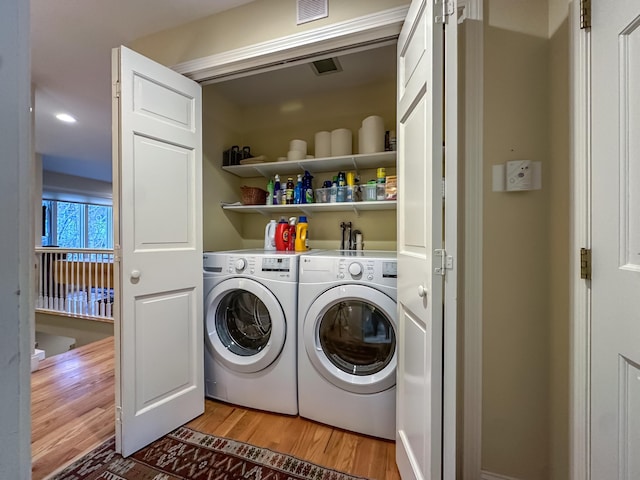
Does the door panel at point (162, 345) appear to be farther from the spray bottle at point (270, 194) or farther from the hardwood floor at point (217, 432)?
the spray bottle at point (270, 194)

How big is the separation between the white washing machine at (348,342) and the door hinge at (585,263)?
70 cm

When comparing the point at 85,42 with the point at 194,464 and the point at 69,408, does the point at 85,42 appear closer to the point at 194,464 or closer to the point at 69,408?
the point at 69,408

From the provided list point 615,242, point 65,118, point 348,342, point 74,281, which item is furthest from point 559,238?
point 74,281

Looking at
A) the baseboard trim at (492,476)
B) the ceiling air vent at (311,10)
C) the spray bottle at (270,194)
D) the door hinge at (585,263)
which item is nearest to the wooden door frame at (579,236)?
the door hinge at (585,263)

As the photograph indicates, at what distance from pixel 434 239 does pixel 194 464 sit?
1485 mm

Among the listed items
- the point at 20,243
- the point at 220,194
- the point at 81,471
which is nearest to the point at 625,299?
the point at 20,243

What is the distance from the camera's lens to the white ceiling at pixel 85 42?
61.1 inches

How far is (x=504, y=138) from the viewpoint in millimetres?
1124

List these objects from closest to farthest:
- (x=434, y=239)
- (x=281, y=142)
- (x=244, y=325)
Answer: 1. (x=434, y=239)
2. (x=244, y=325)
3. (x=281, y=142)

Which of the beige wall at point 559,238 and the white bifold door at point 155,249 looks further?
the white bifold door at point 155,249

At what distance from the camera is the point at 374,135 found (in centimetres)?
202

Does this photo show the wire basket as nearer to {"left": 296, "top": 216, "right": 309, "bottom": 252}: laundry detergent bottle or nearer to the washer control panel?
{"left": 296, "top": 216, "right": 309, "bottom": 252}: laundry detergent bottle

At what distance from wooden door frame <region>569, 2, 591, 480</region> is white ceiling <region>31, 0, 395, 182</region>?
1.20m

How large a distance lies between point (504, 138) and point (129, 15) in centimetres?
204
